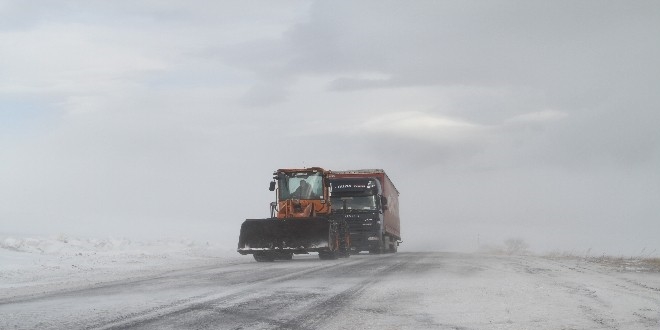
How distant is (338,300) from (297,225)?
12.2 m

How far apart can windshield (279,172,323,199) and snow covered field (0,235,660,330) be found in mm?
7923

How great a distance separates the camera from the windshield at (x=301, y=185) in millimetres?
23516

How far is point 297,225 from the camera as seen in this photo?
21.3 meters

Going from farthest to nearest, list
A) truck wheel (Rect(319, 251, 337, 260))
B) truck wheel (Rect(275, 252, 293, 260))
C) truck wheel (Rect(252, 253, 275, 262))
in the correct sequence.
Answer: truck wheel (Rect(275, 252, 293, 260)) < truck wheel (Rect(319, 251, 337, 260)) < truck wheel (Rect(252, 253, 275, 262))

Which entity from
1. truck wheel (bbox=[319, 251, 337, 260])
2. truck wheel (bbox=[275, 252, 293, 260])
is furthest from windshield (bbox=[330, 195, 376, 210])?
truck wheel (bbox=[319, 251, 337, 260])

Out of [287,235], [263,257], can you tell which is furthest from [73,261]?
[287,235]

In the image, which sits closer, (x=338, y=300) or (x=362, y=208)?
(x=338, y=300)

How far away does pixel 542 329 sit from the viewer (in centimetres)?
682

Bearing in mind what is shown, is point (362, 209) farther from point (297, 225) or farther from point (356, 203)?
point (297, 225)

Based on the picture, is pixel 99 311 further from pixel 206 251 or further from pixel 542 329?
pixel 206 251

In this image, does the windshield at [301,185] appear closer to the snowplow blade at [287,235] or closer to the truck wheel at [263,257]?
the snowplow blade at [287,235]

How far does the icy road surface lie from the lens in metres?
7.25

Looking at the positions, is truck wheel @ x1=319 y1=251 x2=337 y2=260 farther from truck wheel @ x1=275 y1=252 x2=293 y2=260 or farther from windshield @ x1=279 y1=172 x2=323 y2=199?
windshield @ x1=279 y1=172 x2=323 y2=199

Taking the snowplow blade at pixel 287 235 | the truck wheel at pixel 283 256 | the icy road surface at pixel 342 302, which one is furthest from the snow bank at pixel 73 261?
the truck wheel at pixel 283 256
